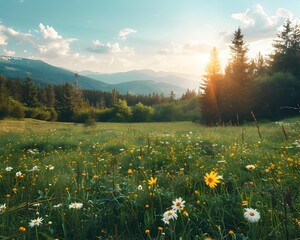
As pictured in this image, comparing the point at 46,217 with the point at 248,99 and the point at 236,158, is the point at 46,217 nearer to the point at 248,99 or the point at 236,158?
the point at 236,158

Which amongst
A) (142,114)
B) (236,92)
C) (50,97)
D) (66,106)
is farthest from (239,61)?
(50,97)

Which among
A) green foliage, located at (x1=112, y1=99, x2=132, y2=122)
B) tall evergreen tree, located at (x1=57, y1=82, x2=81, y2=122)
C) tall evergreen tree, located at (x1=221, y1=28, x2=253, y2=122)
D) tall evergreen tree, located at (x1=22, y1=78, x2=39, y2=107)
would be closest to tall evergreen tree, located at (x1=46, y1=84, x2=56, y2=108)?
tall evergreen tree, located at (x1=57, y1=82, x2=81, y2=122)

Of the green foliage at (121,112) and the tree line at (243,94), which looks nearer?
the tree line at (243,94)

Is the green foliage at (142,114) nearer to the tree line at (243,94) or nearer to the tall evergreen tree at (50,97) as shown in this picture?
the tall evergreen tree at (50,97)

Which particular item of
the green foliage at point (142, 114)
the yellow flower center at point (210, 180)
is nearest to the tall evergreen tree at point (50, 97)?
the green foliage at point (142, 114)

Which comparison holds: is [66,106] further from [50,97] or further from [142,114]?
[142,114]

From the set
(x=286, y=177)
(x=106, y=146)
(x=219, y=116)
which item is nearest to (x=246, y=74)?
(x=219, y=116)

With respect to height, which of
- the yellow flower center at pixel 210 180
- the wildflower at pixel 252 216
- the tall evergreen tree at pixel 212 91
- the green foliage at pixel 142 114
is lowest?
the green foliage at pixel 142 114

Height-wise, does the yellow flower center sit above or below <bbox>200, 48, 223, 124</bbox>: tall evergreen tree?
below

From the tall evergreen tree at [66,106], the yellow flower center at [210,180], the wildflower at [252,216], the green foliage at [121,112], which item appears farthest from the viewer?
the tall evergreen tree at [66,106]

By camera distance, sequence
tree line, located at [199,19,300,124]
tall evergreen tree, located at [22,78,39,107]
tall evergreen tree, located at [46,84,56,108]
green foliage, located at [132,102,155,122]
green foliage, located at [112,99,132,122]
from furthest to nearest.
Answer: tall evergreen tree, located at [46,84,56,108] < green foliage, located at [132,102,155,122] < green foliage, located at [112,99,132,122] < tall evergreen tree, located at [22,78,39,107] < tree line, located at [199,19,300,124]

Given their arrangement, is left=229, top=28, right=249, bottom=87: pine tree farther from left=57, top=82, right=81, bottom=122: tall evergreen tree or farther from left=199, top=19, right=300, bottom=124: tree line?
left=57, top=82, right=81, bottom=122: tall evergreen tree

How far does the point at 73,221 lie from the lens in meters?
2.71

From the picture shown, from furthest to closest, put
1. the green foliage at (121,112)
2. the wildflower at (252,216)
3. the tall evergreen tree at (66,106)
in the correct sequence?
1. the tall evergreen tree at (66,106)
2. the green foliage at (121,112)
3. the wildflower at (252,216)
